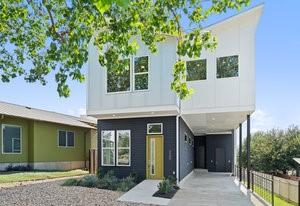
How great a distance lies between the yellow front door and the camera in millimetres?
17141

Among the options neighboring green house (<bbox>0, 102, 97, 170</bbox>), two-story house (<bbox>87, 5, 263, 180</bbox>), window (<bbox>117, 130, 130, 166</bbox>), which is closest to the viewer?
two-story house (<bbox>87, 5, 263, 180</bbox>)

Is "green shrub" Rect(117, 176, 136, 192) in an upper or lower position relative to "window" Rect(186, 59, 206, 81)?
lower

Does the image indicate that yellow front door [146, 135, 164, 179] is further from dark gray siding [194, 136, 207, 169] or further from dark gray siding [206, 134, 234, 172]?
dark gray siding [194, 136, 207, 169]

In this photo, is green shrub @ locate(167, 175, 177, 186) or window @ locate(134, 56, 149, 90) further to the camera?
window @ locate(134, 56, 149, 90)

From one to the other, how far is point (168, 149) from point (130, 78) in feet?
12.6

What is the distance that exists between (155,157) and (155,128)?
1407mm

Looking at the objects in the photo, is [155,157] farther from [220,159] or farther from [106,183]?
[220,159]

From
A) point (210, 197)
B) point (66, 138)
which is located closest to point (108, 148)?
point (210, 197)

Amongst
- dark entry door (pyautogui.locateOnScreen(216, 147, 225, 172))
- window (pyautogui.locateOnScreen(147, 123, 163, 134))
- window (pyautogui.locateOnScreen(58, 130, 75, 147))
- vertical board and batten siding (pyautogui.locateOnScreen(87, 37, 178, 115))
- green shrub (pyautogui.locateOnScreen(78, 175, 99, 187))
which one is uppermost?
vertical board and batten siding (pyautogui.locateOnScreen(87, 37, 178, 115))

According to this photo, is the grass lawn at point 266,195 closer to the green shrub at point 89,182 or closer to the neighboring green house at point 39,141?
the green shrub at point 89,182

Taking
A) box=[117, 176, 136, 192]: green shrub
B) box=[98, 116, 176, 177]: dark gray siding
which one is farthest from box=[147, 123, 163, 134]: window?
box=[117, 176, 136, 192]: green shrub

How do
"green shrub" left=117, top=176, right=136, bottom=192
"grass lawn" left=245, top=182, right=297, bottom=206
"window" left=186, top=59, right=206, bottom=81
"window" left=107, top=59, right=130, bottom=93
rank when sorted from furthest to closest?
"window" left=107, top=59, right=130, bottom=93 < "window" left=186, top=59, right=206, bottom=81 < "green shrub" left=117, top=176, right=136, bottom=192 < "grass lawn" left=245, top=182, right=297, bottom=206

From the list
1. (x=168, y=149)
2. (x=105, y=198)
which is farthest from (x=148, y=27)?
(x=168, y=149)

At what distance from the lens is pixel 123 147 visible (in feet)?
59.2
